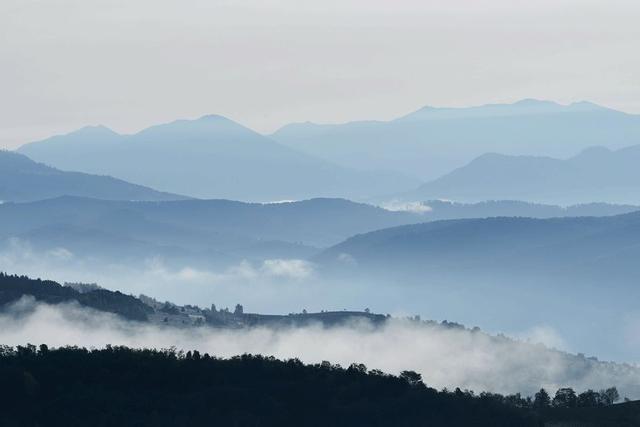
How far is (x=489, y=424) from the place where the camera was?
18612cm

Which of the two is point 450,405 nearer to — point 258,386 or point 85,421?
point 258,386

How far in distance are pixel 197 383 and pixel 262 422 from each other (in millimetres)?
23037

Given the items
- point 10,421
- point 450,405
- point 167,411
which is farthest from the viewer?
point 450,405

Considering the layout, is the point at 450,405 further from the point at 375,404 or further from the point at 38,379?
the point at 38,379

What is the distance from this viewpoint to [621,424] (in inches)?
7283

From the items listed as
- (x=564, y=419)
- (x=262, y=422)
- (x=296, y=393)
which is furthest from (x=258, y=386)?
(x=564, y=419)

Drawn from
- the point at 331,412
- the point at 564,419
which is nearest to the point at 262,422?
the point at 331,412

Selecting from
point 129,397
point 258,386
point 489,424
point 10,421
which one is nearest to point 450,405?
point 489,424

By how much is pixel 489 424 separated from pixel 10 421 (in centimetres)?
5066

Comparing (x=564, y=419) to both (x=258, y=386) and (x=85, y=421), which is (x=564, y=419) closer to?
(x=258, y=386)

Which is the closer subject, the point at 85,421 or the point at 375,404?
the point at 85,421

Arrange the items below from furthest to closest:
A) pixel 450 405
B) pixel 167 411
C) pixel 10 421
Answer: pixel 450 405 < pixel 167 411 < pixel 10 421

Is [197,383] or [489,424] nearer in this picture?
[489,424]

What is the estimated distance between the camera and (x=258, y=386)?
643 feet
